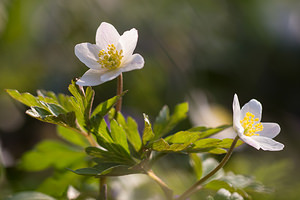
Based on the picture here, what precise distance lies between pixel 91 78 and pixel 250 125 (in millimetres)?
278

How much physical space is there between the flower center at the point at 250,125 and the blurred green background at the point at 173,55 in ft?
2.94

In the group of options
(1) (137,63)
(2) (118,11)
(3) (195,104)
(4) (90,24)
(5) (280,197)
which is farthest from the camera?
(2) (118,11)

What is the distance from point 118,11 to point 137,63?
178cm

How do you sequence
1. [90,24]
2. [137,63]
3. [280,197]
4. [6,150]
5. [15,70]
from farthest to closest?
1. [90,24]
2. [15,70]
3. [6,150]
4. [280,197]
5. [137,63]

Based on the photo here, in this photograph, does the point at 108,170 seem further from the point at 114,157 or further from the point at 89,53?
the point at 89,53

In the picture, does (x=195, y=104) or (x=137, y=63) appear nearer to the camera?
(x=137, y=63)

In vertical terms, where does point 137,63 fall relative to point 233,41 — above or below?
above

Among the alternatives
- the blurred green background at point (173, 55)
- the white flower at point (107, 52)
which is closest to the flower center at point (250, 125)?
the white flower at point (107, 52)

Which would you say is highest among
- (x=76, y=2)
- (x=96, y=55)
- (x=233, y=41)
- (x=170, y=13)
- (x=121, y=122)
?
(x=76, y=2)

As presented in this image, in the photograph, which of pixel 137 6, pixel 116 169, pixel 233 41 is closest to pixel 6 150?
pixel 116 169

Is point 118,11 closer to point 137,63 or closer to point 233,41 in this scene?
point 233,41

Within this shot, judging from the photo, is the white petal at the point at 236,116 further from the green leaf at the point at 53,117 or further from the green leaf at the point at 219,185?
the green leaf at the point at 53,117

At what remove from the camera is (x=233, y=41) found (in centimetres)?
225

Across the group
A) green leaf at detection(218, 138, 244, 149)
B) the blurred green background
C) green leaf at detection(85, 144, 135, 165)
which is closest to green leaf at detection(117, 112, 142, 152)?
green leaf at detection(85, 144, 135, 165)
